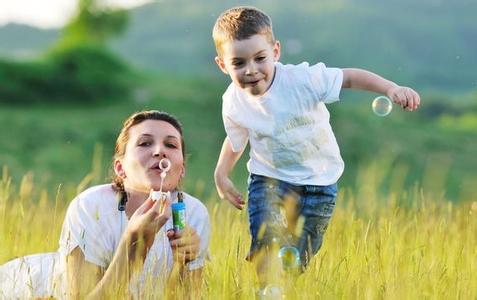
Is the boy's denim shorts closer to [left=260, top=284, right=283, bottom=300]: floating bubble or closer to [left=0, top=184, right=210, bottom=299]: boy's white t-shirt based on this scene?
[left=0, top=184, right=210, bottom=299]: boy's white t-shirt

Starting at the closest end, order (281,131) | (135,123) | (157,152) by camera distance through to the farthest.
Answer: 1. (157,152)
2. (135,123)
3. (281,131)

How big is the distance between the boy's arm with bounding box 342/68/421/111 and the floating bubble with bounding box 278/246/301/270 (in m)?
0.69

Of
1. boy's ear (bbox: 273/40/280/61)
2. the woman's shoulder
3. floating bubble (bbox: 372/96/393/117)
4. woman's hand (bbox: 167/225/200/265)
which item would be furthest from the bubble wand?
floating bubble (bbox: 372/96/393/117)

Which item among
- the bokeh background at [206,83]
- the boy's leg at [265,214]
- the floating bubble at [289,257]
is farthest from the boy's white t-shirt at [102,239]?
the bokeh background at [206,83]

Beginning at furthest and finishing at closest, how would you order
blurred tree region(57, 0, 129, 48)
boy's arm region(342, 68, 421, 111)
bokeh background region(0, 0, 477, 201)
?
blurred tree region(57, 0, 129, 48)
bokeh background region(0, 0, 477, 201)
boy's arm region(342, 68, 421, 111)

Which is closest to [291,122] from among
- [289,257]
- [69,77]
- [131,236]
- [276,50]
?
[276,50]

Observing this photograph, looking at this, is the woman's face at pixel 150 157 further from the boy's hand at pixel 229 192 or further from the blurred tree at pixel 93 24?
the blurred tree at pixel 93 24

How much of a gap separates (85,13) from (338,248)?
27712 millimetres

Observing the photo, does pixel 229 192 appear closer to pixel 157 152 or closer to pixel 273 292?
pixel 157 152

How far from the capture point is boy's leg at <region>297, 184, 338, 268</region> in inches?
177

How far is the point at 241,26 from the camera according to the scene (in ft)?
14.0

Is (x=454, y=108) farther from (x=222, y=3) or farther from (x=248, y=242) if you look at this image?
(x=248, y=242)

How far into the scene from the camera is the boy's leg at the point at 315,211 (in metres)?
4.48

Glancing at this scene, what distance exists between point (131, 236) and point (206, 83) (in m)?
25.6
